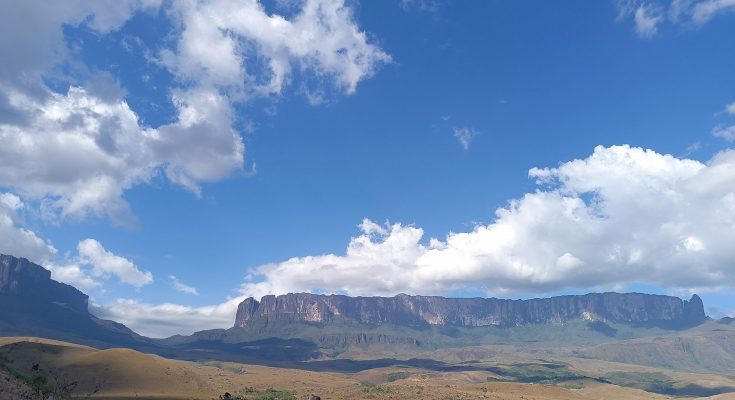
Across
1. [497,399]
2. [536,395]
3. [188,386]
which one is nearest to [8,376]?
[188,386]

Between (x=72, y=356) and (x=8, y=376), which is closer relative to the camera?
(x=8, y=376)

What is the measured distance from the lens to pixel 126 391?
→ 135750 mm

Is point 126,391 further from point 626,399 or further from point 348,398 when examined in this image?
point 626,399

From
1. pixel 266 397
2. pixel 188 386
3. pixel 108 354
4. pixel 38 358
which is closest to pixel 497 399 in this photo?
pixel 266 397

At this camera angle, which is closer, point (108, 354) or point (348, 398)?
point (348, 398)

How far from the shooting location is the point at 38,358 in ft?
511

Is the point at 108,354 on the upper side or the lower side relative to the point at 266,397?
upper

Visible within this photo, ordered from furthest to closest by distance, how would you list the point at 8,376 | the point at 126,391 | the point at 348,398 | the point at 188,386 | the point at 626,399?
the point at 626,399 < the point at 188,386 < the point at 126,391 < the point at 348,398 < the point at 8,376

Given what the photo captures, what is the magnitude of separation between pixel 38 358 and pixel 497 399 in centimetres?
11850

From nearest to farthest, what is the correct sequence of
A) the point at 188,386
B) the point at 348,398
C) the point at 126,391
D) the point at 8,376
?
the point at 8,376 < the point at 348,398 < the point at 126,391 < the point at 188,386

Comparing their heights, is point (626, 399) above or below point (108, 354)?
below

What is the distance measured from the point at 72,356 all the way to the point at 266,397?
6016 cm

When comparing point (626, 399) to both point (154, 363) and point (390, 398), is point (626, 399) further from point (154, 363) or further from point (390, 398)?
point (154, 363)

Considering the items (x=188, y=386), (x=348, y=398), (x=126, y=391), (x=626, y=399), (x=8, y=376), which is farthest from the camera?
(x=626, y=399)
